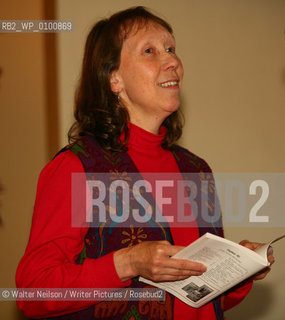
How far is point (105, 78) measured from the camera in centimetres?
165

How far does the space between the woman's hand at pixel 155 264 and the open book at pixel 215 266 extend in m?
0.02

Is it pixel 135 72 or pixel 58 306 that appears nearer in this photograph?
pixel 58 306

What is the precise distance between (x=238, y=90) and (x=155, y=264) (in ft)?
6.59

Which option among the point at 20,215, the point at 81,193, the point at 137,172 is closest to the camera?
the point at 81,193

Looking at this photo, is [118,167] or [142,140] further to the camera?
[142,140]

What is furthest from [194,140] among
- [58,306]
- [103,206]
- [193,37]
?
[58,306]

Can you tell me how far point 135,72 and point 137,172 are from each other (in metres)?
0.35

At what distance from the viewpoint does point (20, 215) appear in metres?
2.62

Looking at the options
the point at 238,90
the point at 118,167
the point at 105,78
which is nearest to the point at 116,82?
the point at 105,78

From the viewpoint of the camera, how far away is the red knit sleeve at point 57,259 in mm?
1234

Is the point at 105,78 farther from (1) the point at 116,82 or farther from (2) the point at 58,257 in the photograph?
(2) the point at 58,257

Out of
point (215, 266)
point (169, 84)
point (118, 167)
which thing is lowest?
point (215, 266)

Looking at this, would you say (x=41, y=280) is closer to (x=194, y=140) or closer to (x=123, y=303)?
(x=123, y=303)

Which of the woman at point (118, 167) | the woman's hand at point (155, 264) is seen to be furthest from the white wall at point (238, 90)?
the woman's hand at point (155, 264)
